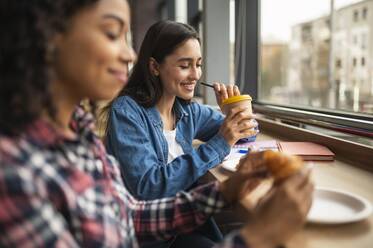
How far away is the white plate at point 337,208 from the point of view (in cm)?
70

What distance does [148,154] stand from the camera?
1187mm

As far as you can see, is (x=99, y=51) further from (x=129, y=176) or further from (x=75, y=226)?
(x=129, y=176)

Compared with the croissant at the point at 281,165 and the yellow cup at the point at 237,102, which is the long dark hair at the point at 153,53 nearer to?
the yellow cup at the point at 237,102

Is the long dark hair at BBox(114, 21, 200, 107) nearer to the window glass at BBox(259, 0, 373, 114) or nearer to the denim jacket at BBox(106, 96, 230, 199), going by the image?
the denim jacket at BBox(106, 96, 230, 199)

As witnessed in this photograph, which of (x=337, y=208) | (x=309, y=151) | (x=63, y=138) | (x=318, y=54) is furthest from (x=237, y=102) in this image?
(x=318, y=54)

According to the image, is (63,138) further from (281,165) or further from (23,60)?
(281,165)

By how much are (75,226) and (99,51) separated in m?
0.29

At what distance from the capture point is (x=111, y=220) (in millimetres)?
642

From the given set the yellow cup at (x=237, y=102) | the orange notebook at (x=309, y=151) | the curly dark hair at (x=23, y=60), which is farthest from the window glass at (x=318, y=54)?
the curly dark hair at (x=23, y=60)

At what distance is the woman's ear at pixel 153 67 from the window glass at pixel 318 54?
903mm

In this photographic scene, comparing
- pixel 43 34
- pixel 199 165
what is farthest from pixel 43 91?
pixel 199 165

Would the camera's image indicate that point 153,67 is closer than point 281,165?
No

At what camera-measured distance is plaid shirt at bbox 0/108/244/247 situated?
49cm

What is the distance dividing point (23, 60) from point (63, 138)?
0.49 feet
